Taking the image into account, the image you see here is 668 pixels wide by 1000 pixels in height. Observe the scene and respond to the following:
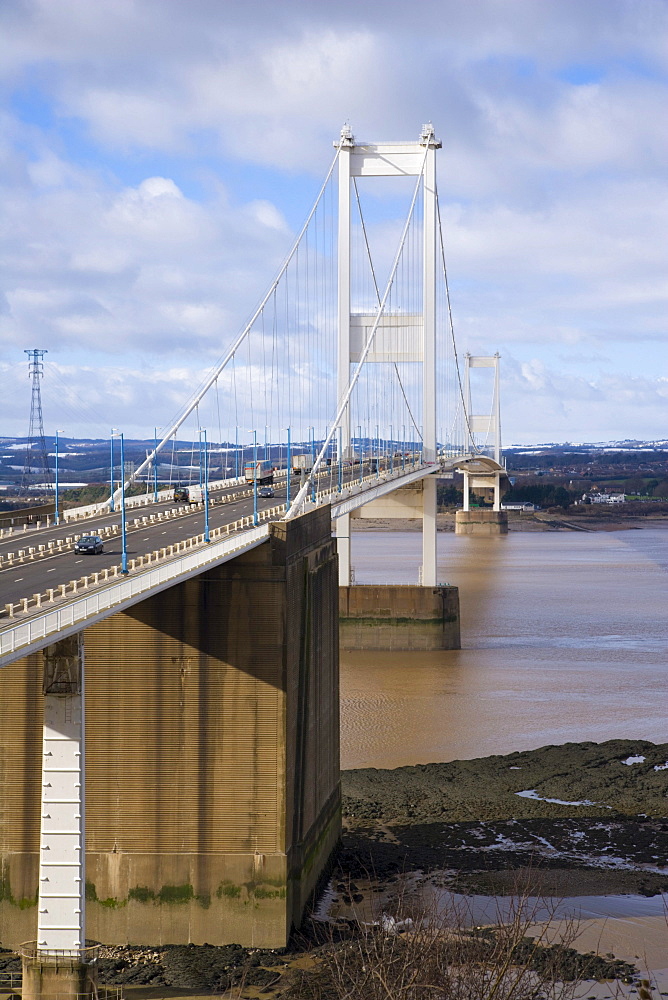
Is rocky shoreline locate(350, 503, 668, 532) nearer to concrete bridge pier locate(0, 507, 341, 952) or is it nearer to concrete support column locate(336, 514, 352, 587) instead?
concrete support column locate(336, 514, 352, 587)

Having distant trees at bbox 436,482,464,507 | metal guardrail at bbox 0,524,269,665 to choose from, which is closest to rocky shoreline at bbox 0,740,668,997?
metal guardrail at bbox 0,524,269,665

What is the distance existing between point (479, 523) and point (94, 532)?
87679 mm

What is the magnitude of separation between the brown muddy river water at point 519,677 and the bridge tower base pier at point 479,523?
38.1 meters

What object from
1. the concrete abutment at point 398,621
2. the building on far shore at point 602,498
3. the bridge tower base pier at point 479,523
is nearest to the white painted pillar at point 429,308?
the concrete abutment at point 398,621

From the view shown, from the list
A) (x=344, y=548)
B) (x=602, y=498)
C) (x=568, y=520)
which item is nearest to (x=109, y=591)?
(x=344, y=548)

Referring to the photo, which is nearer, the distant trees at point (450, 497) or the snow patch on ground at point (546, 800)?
the snow patch on ground at point (546, 800)


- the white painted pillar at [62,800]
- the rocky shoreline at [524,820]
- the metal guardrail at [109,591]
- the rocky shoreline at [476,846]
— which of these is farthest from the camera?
the rocky shoreline at [524,820]

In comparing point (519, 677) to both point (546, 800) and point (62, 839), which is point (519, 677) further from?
point (62, 839)

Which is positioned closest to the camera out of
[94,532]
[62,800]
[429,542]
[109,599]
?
[109,599]

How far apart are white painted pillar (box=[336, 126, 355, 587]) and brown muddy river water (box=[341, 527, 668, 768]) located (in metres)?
4.02

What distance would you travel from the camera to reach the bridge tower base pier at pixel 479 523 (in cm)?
11019

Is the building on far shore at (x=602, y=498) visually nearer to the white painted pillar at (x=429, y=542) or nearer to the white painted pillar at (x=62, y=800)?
the white painted pillar at (x=429, y=542)

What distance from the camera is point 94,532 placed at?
25.0 metres

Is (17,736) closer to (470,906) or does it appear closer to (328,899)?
(328,899)
